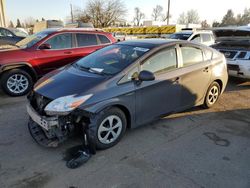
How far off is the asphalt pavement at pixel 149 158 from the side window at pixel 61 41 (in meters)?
2.49

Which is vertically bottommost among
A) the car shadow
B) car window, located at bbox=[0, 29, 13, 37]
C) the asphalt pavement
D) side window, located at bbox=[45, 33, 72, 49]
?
the asphalt pavement

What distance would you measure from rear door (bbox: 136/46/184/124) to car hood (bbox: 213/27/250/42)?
457 centimetres

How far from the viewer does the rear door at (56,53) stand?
19.7ft

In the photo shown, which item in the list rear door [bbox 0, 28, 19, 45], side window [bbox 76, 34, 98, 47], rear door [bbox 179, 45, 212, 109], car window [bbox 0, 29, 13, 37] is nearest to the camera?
rear door [bbox 179, 45, 212, 109]

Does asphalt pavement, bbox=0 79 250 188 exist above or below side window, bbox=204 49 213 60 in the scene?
below

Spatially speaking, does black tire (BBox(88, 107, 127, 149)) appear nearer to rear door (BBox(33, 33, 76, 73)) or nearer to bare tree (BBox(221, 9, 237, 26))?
rear door (BBox(33, 33, 76, 73))

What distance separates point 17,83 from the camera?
19.0 feet

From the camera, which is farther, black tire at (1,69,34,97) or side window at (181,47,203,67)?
black tire at (1,69,34,97)

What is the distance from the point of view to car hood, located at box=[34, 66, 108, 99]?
320cm

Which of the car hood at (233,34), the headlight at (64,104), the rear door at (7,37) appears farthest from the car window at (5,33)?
the headlight at (64,104)

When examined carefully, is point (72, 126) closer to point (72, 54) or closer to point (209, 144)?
point (209, 144)

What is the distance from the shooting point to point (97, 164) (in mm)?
3041

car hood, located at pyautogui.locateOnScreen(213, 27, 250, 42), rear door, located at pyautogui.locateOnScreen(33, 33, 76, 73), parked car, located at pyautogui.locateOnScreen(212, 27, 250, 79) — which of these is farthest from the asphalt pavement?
car hood, located at pyautogui.locateOnScreen(213, 27, 250, 42)

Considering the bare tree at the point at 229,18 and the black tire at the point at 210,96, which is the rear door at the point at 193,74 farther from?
the bare tree at the point at 229,18
